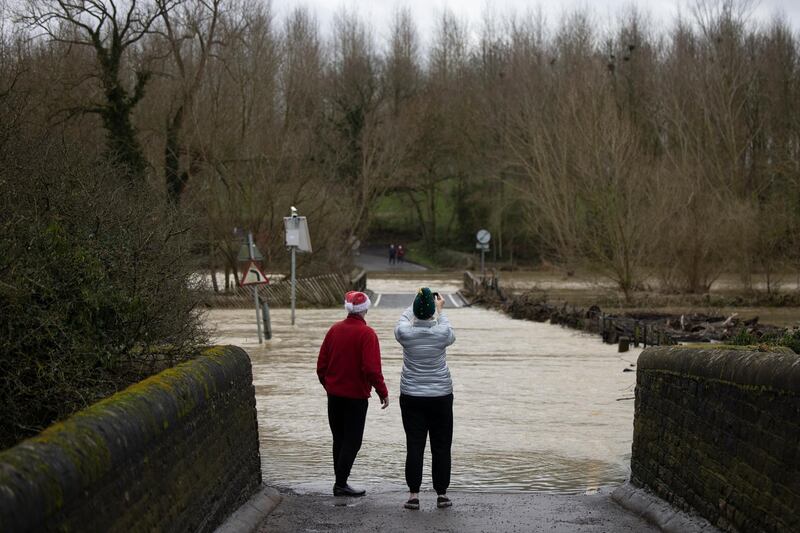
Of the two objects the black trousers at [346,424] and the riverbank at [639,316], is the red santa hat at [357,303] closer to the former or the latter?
the black trousers at [346,424]

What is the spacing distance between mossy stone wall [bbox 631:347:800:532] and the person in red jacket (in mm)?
2182

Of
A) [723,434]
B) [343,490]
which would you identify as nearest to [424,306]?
[343,490]

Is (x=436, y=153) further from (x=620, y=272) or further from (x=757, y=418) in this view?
(x=757, y=418)

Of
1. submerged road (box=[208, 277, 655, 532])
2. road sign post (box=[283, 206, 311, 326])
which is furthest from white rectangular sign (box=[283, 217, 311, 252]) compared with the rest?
submerged road (box=[208, 277, 655, 532])

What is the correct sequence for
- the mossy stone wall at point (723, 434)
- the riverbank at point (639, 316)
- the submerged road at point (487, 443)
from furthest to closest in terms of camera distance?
1. the riverbank at point (639, 316)
2. the submerged road at point (487, 443)
3. the mossy stone wall at point (723, 434)

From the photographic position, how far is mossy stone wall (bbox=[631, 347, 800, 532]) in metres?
6.86

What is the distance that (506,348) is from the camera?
86.1 feet

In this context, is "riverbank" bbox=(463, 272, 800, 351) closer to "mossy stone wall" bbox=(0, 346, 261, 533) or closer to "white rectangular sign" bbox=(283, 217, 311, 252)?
"white rectangular sign" bbox=(283, 217, 311, 252)

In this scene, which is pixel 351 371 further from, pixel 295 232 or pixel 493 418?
pixel 295 232

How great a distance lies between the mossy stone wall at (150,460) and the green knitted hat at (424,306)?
142 cm

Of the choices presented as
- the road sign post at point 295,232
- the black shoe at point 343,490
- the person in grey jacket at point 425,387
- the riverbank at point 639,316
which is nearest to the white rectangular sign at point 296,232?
the road sign post at point 295,232

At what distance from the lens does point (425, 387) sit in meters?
9.39

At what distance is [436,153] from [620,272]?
43.6 metres

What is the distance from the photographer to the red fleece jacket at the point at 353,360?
31.4 feet
